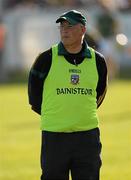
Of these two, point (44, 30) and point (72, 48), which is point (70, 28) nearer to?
point (72, 48)

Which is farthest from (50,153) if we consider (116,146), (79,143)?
(116,146)

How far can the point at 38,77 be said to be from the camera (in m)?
8.31

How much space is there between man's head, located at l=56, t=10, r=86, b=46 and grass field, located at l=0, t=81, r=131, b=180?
401 centimetres

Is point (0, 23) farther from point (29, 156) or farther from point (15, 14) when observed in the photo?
point (29, 156)

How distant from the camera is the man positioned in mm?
8156

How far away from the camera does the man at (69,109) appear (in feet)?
26.8

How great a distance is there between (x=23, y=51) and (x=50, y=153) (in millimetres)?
24504

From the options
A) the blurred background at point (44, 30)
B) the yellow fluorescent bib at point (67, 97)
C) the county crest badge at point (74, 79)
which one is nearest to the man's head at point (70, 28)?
the yellow fluorescent bib at point (67, 97)

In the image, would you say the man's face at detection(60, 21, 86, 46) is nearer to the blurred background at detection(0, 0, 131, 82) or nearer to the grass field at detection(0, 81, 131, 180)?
the grass field at detection(0, 81, 131, 180)

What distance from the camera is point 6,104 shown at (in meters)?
23.4

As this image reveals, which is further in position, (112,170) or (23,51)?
(23,51)

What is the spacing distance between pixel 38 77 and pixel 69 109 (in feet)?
1.38

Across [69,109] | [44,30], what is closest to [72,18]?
[69,109]

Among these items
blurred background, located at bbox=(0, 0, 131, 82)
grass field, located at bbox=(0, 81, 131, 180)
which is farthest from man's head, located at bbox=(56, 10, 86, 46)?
blurred background, located at bbox=(0, 0, 131, 82)
